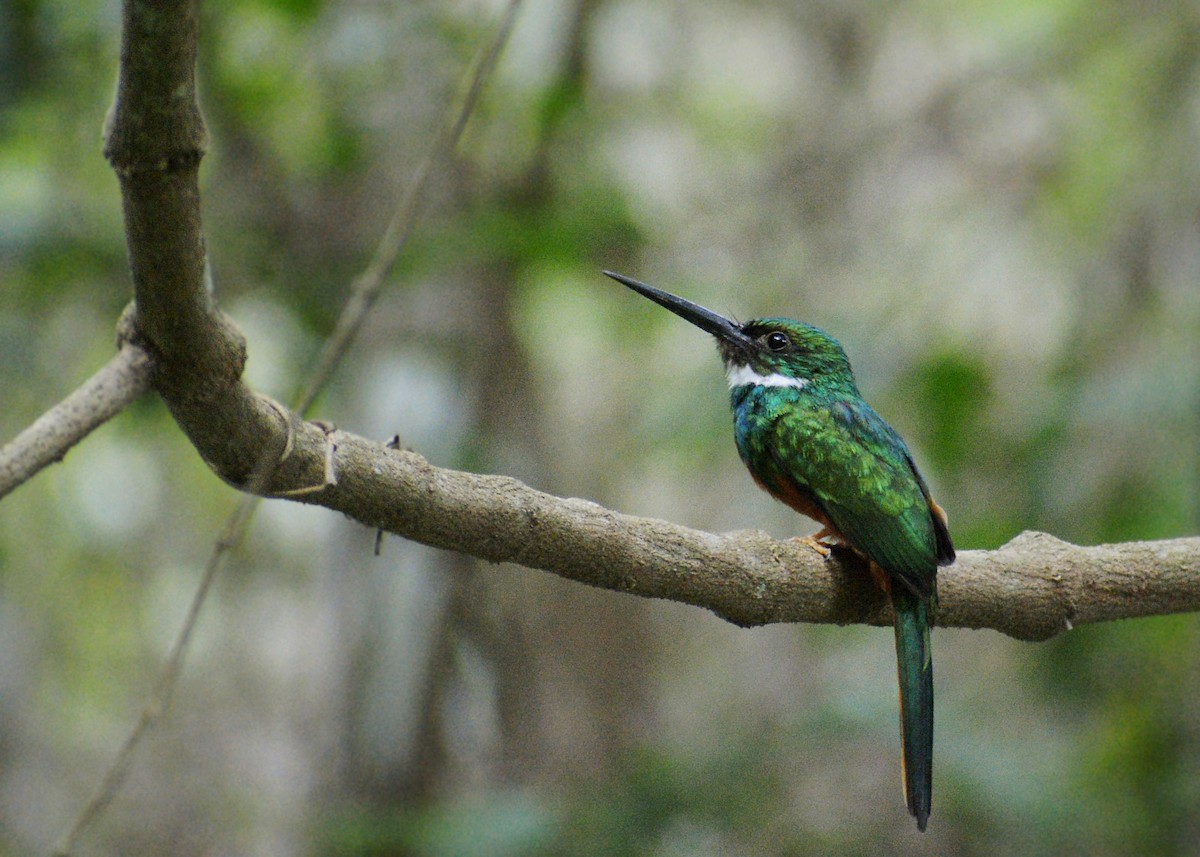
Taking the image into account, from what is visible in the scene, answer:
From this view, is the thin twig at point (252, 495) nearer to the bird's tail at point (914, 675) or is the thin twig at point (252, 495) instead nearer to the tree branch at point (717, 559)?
the tree branch at point (717, 559)

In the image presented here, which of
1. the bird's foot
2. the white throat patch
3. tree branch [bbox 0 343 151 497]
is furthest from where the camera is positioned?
the white throat patch

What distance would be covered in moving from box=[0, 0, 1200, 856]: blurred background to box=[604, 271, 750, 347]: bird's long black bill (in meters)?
0.53

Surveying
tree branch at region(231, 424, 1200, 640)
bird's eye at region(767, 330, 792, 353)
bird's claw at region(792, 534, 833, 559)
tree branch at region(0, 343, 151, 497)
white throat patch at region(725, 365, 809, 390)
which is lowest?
tree branch at region(0, 343, 151, 497)

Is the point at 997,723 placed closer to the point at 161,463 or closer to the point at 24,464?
the point at 161,463

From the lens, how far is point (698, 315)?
94.3 inches

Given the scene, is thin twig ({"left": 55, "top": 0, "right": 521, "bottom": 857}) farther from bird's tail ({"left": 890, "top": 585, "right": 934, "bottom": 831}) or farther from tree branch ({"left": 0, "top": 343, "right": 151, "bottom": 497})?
bird's tail ({"left": 890, "top": 585, "right": 934, "bottom": 831})

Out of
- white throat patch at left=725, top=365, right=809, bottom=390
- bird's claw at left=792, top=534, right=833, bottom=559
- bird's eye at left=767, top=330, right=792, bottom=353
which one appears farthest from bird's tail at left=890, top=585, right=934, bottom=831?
bird's eye at left=767, top=330, right=792, bottom=353

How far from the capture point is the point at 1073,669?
3217mm

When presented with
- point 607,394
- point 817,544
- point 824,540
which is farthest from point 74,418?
point 607,394

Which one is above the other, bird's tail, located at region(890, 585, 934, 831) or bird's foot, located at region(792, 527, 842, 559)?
bird's foot, located at region(792, 527, 842, 559)

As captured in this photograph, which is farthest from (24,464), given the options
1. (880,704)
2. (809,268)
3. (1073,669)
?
(809,268)

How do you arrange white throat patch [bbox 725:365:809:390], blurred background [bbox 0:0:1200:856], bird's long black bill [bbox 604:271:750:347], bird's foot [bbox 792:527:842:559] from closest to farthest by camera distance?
bird's foot [bbox 792:527:842:559] → bird's long black bill [bbox 604:271:750:347] → white throat patch [bbox 725:365:809:390] → blurred background [bbox 0:0:1200:856]

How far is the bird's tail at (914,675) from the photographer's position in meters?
1.81

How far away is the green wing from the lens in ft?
5.85
